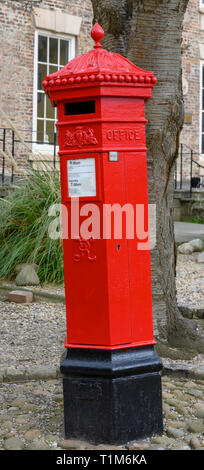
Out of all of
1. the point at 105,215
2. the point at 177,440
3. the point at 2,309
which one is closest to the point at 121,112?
the point at 105,215

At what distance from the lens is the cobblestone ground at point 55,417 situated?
126 inches

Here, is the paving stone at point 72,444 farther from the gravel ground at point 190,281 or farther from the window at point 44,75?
the window at point 44,75

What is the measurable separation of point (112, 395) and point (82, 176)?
45.5 inches

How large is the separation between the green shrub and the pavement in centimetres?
292

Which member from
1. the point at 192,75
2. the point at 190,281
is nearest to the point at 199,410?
the point at 190,281

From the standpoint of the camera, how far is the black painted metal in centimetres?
322

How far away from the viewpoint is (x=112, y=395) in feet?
10.5

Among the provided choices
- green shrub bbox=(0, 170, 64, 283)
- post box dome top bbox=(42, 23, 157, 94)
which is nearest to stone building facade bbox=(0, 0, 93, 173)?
green shrub bbox=(0, 170, 64, 283)

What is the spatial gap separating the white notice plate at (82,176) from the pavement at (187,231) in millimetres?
6908

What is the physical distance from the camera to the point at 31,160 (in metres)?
12.8

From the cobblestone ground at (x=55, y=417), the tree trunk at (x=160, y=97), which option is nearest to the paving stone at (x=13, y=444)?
the cobblestone ground at (x=55, y=417)

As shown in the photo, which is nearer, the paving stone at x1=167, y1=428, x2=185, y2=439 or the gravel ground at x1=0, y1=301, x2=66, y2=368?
the paving stone at x1=167, y1=428, x2=185, y2=439

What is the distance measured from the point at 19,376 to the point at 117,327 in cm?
135

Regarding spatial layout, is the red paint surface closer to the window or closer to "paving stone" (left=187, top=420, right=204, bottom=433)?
"paving stone" (left=187, top=420, right=204, bottom=433)
